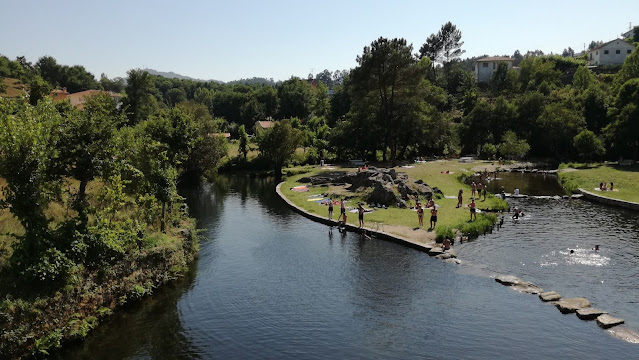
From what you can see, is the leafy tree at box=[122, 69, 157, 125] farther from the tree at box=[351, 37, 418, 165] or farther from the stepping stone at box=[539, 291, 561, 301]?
the stepping stone at box=[539, 291, 561, 301]

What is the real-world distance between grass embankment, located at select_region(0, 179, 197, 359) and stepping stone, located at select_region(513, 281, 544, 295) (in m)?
22.3

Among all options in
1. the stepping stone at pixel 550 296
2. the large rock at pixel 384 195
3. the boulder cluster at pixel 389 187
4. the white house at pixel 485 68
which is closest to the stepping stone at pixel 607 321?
the stepping stone at pixel 550 296

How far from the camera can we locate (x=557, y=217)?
47219 mm

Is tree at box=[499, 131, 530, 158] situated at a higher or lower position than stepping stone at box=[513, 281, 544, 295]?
higher

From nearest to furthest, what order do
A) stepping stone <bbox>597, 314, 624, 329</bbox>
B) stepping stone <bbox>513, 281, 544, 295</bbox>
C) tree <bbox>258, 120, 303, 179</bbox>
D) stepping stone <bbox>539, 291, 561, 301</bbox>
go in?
stepping stone <bbox>597, 314, 624, 329</bbox> < stepping stone <bbox>539, 291, 561, 301</bbox> < stepping stone <bbox>513, 281, 544, 295</bbox> < tree <bbox>258, 120, 303, 179</bbox>

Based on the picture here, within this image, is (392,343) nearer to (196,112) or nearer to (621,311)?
(621,311)

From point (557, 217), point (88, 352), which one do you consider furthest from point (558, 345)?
point (557, 217)

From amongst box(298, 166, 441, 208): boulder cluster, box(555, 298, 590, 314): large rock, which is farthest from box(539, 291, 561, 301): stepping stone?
box(298, 166, 441, 208): boulder cluster

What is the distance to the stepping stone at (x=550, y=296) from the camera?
89.4ft

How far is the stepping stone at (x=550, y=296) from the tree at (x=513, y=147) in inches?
2652

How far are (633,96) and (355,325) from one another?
77902 millimetres

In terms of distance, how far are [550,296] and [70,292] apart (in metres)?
26.5

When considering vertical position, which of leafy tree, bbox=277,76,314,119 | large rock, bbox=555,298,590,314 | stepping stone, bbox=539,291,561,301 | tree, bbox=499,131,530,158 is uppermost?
leafy tree, bbox=277,76,314,119

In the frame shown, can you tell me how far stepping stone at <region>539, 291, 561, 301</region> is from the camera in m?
27.2
